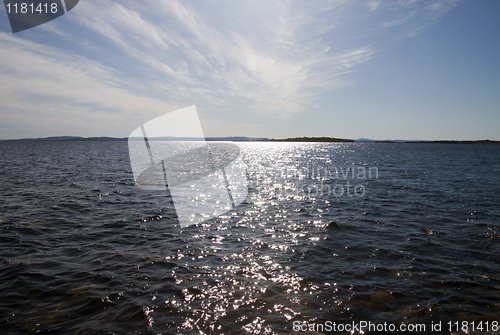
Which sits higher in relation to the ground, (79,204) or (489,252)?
(79,204)

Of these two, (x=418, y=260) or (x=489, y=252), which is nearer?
(x=418, y=260)

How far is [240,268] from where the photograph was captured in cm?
970

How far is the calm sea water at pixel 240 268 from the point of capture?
6.98 metres

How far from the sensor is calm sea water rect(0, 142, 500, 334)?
6.98 m

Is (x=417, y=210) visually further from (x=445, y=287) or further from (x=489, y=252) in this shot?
(x=445, y=287)

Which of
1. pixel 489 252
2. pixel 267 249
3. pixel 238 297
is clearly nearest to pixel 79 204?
pixel 267 249

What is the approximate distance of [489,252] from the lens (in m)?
11.3

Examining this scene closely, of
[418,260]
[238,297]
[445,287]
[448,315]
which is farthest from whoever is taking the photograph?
[418,260]

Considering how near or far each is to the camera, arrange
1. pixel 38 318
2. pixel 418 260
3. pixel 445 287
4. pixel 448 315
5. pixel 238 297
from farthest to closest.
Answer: pixel 418 260, pixel 445 287, pixel 238 297, pixel 448 315, pixel 38 318

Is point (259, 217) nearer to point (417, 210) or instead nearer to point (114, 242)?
point (114, 242)

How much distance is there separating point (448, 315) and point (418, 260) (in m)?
3.63

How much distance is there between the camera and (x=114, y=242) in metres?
12.0

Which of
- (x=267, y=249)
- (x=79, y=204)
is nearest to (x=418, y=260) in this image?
(x=267, y=249)

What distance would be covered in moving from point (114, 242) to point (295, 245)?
339 inches
